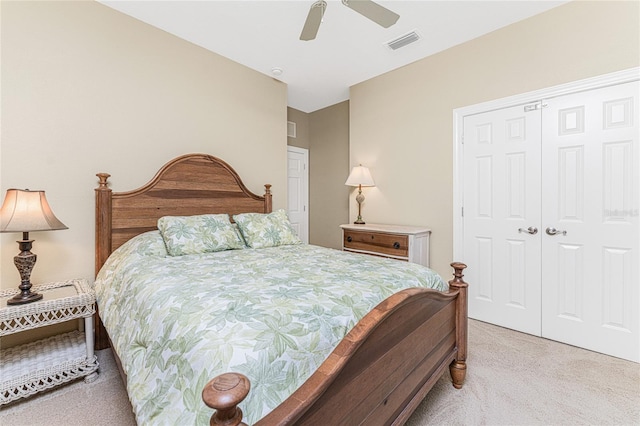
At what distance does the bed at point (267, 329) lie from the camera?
86 centimetres

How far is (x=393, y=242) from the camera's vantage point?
3.05m

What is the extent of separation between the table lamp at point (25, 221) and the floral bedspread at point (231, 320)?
43cm

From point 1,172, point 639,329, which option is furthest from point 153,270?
point 639,329

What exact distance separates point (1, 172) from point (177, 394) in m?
2.24

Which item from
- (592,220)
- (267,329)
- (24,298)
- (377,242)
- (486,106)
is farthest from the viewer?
(377,242)

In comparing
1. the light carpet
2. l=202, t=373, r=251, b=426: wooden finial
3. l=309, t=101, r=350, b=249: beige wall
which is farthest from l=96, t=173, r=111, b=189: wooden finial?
l=309, t=101, r=350, b=249: beige wall

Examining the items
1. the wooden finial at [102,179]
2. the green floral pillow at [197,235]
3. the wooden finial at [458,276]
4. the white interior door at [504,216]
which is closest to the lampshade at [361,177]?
the white interior door at [504,216]

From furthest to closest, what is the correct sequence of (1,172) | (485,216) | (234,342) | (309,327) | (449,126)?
(449,126)
(485,216)
(1,172)
(309,327)
(234,342)

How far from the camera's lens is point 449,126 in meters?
3.06

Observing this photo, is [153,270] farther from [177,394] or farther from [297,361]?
[297,361]

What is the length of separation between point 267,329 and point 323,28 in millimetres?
2737

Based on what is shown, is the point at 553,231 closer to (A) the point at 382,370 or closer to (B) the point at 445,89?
(B) the point at 445,89

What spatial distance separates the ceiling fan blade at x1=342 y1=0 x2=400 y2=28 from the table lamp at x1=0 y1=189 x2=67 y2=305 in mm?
2435

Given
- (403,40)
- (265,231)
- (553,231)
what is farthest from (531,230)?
(265,231)
